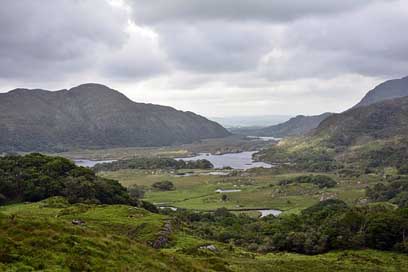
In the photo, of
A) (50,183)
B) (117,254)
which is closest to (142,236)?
(117,254)

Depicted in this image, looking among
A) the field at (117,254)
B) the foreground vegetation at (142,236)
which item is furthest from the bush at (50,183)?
the field at (117,254)

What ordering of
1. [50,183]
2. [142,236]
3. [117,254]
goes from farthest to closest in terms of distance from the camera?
[50,183] → [142,236] → [117,254]

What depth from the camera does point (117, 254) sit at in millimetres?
28484

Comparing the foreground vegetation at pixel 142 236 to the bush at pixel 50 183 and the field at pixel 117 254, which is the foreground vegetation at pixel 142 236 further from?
the bush at pixel 50 183

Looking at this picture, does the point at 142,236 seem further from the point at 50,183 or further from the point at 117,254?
the point at 50,183

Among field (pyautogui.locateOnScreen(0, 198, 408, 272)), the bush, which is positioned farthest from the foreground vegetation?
the bush

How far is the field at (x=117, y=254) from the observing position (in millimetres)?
23656

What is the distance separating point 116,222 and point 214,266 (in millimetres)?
27875

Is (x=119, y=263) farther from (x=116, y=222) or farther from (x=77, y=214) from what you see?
(x=77, y=214)

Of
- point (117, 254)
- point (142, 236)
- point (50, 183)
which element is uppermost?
point (117, 254)

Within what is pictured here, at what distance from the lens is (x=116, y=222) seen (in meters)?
62.4

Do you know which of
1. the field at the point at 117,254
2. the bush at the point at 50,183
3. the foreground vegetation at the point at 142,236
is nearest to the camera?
the field at the point at 117,254

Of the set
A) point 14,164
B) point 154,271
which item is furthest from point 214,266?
point 14,164

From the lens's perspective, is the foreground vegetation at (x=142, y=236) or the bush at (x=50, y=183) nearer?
the foreground vegetation at (x=142, y=236)
